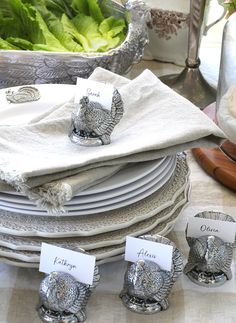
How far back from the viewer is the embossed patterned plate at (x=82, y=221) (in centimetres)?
57

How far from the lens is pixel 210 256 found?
613 millimetres

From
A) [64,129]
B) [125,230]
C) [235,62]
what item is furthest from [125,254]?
[235,62]

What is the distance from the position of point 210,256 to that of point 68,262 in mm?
147

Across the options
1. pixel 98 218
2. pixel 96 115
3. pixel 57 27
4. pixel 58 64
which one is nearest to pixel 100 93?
pixel 96 115

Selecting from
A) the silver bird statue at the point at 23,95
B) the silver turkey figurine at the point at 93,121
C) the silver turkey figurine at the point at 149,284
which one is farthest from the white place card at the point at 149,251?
the silver bird statue at the point at 23,95

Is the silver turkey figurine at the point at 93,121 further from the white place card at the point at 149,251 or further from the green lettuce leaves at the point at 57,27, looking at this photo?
the green lettuce leaves at the point at 57,27

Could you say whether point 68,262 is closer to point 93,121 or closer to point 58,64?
point 93,121

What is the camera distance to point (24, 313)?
0.58 metres

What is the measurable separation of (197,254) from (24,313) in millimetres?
180

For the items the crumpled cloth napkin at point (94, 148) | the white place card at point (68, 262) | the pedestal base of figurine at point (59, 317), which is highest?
the crumpled cloth napkin at point (94, 148)

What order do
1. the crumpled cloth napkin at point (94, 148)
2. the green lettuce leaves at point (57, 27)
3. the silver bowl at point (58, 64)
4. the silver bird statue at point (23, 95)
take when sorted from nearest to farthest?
the crumpled cloth napkin at point (94, 148), the silver bird statue at point (23, 95), the silver bowl at point (58, 64), the green lettuce leaves at point (57, 27)

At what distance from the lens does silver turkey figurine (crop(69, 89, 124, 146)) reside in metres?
0.63

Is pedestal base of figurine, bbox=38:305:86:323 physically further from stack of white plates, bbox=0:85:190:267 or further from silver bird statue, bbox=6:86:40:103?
silver bird statue, bbox=6:86:40:103

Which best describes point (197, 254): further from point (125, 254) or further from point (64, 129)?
point (64, 129)
